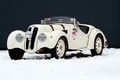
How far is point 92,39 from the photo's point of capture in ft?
37.3

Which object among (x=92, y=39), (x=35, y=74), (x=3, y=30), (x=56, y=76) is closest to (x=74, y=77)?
(x=56, y=76)

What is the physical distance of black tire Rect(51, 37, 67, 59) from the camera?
378 inches

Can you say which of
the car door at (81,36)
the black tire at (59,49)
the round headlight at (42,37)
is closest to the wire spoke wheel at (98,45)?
the car door at (81,36)

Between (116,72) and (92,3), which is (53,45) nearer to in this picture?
(116,72)

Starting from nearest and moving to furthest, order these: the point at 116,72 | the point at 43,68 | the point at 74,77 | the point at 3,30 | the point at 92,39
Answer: the point at 74,77
the point at 116,72
the point at 43,68
the point at 92,39
the point at 3,30

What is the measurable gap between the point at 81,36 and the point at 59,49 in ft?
4.77

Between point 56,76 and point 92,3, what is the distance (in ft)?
30.1

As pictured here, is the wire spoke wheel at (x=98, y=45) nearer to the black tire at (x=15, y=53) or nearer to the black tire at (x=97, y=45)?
the black tire at (x=97, y=45)

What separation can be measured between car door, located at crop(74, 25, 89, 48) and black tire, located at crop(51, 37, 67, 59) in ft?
2.77

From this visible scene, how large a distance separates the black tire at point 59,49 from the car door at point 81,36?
0.84 m

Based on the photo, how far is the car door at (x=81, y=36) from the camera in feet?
35.8

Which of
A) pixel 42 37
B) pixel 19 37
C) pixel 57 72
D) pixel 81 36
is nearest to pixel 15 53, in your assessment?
pixel 19 37

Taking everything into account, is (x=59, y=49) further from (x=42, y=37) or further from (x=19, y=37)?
(x=19, y=37)

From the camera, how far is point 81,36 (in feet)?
36.4
